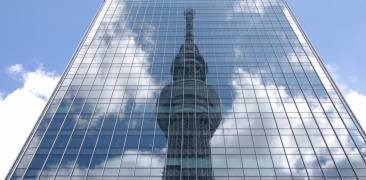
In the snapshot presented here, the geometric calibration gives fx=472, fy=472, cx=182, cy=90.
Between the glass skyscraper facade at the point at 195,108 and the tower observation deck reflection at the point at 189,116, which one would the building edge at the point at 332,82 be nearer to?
the glass skyscraper facade at the point at 195,108

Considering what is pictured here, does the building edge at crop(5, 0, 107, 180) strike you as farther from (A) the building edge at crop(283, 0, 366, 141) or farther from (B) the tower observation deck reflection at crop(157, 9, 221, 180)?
(A) the building edge at crop(283, 0, 366, 141)

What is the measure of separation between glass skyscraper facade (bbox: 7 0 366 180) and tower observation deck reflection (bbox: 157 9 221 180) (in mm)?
157

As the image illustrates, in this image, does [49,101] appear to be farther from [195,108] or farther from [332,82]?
[332,82]

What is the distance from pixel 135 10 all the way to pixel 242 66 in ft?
102

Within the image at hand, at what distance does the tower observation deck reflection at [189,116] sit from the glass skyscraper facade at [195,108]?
0.16 meters

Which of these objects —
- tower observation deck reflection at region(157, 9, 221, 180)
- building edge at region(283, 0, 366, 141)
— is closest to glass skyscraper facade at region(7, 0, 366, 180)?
tower observation deck reflection at region(157, 9, 221, 180)

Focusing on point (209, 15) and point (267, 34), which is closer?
point (267, 34)

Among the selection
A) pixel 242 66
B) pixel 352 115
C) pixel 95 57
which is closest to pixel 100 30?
pixel 95 57

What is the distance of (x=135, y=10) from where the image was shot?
99875 mm

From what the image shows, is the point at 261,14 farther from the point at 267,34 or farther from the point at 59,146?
the point at 59,146

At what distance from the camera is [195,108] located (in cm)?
7012

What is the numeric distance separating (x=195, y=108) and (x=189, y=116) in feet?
8.37

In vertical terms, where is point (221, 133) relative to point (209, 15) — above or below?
above

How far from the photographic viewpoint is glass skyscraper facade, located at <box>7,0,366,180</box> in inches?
2311
